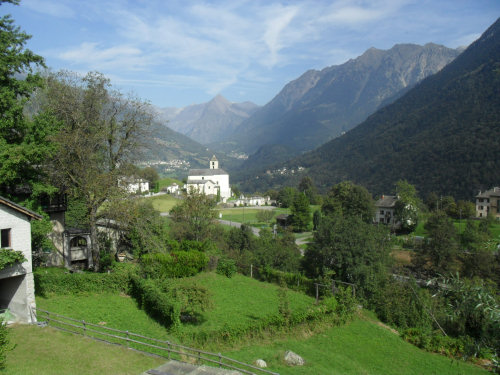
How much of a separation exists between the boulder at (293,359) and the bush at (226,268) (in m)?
14.1

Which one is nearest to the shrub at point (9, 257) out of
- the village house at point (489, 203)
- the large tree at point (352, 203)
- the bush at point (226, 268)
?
the bush at point (226, 268)

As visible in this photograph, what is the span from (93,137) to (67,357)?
584 inches

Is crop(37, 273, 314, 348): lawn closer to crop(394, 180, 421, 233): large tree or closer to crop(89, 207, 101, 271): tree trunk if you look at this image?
crop(89, 207, 101, 271): tree trunk

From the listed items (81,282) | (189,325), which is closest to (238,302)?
(189,325)

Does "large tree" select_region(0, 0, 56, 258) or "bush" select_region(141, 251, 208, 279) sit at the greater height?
"large tree" select_region(0, 0, 56, 258)

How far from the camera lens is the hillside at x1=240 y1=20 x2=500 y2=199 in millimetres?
108188

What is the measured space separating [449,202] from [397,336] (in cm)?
7030

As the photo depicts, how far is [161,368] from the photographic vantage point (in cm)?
1093

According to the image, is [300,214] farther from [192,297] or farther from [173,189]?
[192,297]

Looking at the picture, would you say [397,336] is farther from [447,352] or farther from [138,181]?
[138,181]

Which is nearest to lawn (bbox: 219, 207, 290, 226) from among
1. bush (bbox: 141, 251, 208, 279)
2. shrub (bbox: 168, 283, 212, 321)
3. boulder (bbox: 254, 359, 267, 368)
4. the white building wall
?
bush (bbox: 141, 251, 208, 279)

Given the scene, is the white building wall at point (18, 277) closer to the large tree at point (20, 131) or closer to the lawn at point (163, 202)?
the large tree at point (20, 131)

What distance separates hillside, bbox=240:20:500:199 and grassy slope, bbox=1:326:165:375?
105497 millimetres

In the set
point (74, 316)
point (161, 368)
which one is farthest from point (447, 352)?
point (74, 316)
